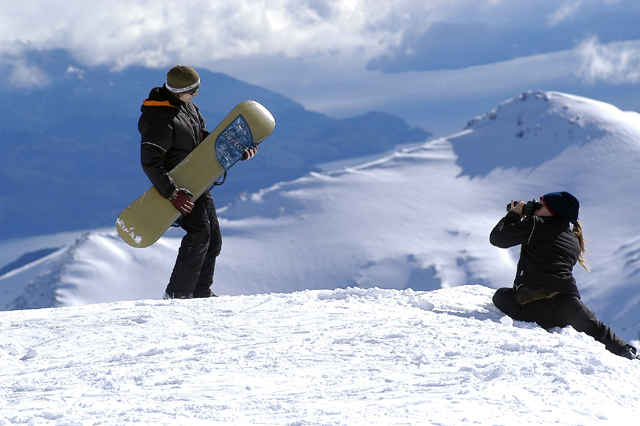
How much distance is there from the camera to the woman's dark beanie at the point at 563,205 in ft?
16.3

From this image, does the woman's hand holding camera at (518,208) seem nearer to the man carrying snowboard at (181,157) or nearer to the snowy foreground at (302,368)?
the snowy foreground at (302,368)

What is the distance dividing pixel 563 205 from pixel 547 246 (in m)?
0.39

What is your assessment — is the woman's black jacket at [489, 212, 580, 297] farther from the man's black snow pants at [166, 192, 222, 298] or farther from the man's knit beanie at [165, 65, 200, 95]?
the man's knit beanie at [165, 65, 200, 95]

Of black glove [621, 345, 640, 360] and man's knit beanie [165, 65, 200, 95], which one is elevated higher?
man's knit beanie [165, 65, 200, 95]

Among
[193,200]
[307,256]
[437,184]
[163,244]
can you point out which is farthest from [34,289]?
[193,200]

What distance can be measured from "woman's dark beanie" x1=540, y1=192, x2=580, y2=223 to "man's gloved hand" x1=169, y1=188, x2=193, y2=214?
341 centimetres

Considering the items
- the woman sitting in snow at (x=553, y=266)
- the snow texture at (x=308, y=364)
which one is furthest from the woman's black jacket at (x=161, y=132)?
the woman sitting in snow at (x=553, y=266)

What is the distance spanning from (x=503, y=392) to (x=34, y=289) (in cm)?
11368

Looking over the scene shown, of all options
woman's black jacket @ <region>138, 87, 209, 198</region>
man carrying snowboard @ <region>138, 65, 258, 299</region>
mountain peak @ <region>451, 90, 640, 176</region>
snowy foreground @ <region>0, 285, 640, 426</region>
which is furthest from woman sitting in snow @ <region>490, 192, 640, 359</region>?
mountain peak @ <region>451, 90, 640, 176</region>

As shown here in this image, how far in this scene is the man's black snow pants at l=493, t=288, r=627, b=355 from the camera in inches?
194

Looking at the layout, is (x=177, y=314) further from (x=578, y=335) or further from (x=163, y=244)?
(x=163, y=244)

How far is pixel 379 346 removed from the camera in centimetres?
426

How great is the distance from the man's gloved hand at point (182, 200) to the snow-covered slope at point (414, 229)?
234 feet

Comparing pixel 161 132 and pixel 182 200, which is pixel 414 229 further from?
pixel 161 132
